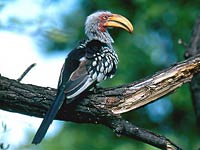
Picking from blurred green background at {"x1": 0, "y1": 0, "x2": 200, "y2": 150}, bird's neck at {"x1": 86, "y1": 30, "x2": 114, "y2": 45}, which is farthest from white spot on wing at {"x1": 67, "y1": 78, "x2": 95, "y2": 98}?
blurred green background at {"x1": 0, "y1": 0, "x2": 200, "y2": 150}

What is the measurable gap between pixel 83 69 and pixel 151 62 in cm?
349

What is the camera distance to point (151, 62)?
749 cm

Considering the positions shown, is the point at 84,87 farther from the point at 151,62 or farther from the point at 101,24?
the point at 151,62

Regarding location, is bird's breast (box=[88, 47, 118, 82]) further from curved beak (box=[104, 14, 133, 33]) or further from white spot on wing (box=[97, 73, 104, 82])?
curved beak (box=[104, 14, 133, 33])

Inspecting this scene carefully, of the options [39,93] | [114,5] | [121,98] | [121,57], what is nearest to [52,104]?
[39,93]

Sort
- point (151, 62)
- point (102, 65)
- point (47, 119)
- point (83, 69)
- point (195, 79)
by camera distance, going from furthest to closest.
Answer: point (151, 62)
point (195, 79)
point (102, 65)
point (83, 69)
point (47, 119)

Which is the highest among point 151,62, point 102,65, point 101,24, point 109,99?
point 151,62

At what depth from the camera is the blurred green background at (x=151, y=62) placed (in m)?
7.36

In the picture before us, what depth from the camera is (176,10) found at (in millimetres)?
7520

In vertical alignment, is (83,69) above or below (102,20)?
below

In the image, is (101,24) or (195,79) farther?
(101,24)

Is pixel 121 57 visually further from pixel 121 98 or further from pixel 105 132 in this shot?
pixel 121 98

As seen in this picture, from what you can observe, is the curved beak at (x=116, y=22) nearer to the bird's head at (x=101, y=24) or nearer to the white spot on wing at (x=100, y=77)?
the bird's head at (x=101, y=24)

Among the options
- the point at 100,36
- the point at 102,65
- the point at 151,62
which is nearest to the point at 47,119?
the point at 102,65
